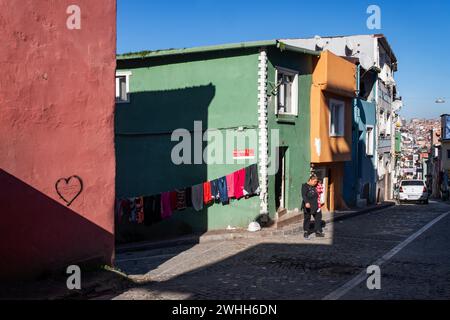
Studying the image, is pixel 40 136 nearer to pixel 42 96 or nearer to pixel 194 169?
pixel 42 96

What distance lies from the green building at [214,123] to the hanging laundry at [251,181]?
164 mm

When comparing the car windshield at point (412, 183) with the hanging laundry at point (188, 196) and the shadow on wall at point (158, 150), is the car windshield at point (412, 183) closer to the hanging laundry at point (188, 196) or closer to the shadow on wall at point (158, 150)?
the shadow on wall at point (158, 150)

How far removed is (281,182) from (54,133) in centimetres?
1027

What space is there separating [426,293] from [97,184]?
18.2ft

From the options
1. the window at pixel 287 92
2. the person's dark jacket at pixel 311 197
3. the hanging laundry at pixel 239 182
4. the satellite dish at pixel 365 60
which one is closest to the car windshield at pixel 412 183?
the satellite dish at pixel 365 60

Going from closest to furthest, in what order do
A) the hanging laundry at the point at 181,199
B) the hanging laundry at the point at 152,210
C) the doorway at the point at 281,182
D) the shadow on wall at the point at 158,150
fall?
1. the hanging laundry at the point at 181,199
2. the hanging laundry at the point at 152,210
3. the doorway at the point at 281,182
4. the shadow on wall at the point at 158,150

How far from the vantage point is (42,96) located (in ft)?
25.0

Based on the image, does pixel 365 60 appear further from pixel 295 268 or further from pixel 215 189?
pixel 295 268

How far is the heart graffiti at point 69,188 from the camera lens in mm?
7860

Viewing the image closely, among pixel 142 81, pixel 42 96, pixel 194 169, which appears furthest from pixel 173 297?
pixel 142 81

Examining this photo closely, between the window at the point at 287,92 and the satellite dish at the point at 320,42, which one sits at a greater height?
the satellite dish at the point at 320,42

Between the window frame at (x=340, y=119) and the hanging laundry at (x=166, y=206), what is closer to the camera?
the hanging laundry at (x=166, y=206)

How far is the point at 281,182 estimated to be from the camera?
55.4ft

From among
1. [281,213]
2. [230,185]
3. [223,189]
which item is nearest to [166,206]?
[223,189]
